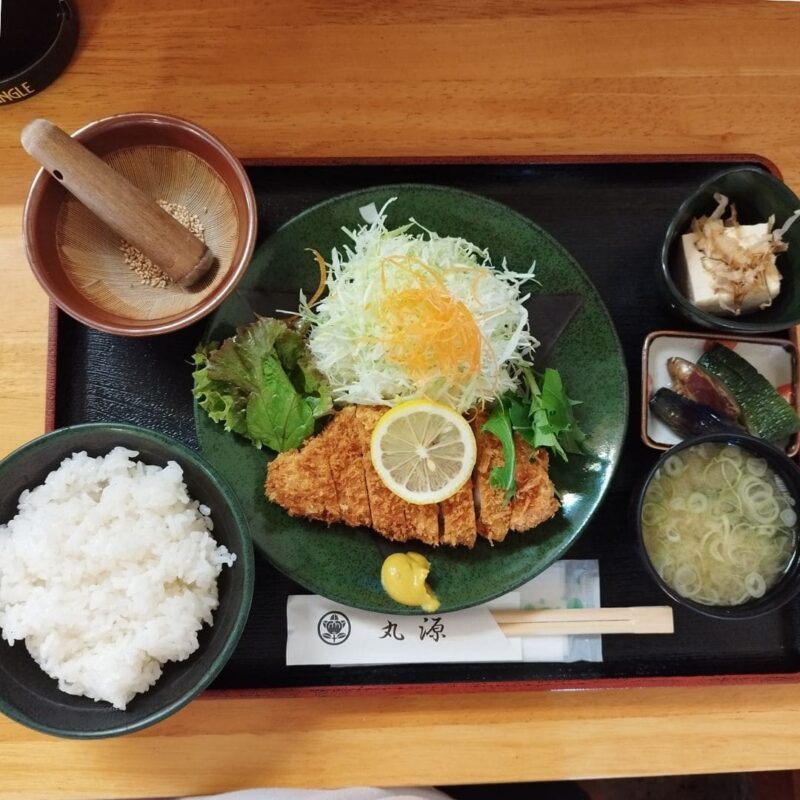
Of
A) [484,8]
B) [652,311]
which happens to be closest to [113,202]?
[484,8]

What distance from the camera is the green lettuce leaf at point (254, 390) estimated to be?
7.07 feet

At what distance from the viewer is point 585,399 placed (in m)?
2.25

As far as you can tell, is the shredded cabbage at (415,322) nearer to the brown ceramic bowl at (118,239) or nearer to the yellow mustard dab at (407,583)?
the brown ceramic bowl at (118,239)

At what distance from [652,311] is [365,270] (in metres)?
0.91

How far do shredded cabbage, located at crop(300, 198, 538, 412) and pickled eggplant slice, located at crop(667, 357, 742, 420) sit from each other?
0.45 metres

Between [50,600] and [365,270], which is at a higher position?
[365,270]

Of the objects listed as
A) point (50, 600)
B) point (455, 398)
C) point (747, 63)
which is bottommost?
point (50, 600)

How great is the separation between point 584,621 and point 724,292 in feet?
3.38

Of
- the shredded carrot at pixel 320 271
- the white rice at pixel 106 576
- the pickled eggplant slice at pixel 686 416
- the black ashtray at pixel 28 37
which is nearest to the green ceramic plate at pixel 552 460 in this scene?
the shredded carrot at pixel 320 271

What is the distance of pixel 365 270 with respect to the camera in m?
2.27

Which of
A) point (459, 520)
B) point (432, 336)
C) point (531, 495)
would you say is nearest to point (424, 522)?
point (459, 520)

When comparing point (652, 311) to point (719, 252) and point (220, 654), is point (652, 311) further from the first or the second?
point (220, 654)

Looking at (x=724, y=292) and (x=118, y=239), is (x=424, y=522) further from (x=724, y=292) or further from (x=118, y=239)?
(x=118, y=239)

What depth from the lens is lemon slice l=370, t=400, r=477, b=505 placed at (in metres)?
2.11
